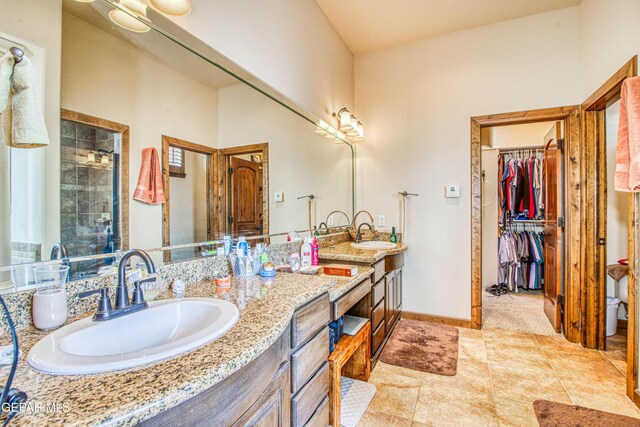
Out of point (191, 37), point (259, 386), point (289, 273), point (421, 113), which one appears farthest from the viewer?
point (421, 113)

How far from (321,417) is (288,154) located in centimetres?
169

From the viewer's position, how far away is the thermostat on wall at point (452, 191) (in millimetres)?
2977

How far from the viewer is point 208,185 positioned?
1514 millimetres

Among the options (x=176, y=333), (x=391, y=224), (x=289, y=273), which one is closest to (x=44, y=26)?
(x=176, y=333)

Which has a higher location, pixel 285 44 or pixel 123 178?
pixel 285 44

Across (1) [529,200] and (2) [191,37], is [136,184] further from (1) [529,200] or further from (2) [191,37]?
(1) [529,200]

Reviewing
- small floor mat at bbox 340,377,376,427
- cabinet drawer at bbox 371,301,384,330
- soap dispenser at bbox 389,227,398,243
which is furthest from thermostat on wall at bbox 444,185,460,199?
small floor mat at bbox 340,377,376,427

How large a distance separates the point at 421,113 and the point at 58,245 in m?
3.15

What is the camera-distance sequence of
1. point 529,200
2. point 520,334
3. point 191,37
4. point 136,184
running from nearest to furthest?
1. point 136,184
2. point 191,37
3. point 520,334
4. point 529,200

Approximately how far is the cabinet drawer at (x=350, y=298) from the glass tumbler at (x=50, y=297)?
1.06 m

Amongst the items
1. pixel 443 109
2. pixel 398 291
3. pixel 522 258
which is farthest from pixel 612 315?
pixel 443 109

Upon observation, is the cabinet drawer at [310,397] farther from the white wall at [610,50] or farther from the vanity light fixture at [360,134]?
the white wall at [610,50]

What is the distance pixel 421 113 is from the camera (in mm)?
3154

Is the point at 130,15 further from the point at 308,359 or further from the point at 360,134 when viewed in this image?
the point at 360,134
